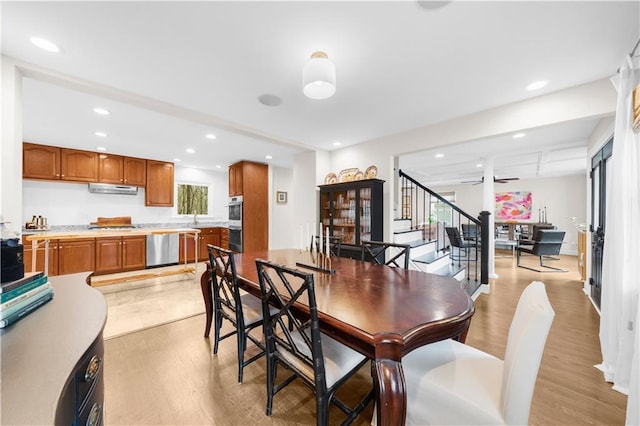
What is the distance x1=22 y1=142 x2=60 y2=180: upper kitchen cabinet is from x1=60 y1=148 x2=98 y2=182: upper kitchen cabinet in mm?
74

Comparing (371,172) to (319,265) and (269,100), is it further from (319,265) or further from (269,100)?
(319,265)

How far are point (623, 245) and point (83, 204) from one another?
764 cm

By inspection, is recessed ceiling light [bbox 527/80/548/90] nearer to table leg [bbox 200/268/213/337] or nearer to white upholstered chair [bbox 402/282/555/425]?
white upholstered chair [bbox 402/282/555/425]

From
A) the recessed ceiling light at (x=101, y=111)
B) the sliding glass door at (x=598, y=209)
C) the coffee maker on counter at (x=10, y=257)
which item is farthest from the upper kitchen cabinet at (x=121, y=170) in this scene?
the sliding glass door at (x=598, y=209)

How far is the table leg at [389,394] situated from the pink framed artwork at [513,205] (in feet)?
31.6

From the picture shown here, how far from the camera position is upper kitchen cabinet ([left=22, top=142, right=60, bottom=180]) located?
13.6 ft

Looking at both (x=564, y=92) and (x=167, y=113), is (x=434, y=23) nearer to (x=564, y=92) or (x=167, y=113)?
(x=564, y=92)

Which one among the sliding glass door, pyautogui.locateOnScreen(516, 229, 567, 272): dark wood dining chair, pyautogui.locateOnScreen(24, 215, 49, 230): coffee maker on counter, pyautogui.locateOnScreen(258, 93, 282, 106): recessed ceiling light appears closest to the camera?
pyautogui.locateOnScreen(258, 93, 282, 106): recessed ceiling light

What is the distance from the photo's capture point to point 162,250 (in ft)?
17.0

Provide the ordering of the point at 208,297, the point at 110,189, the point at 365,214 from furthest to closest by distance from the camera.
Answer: the point at 110,189 → the point at 365,214 → the point at 208,297

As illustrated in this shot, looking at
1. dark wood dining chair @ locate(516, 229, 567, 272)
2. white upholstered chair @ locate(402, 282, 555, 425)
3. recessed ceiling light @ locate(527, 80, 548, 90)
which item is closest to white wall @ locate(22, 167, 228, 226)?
white upholstered chair @ locate(402, 282, 555, 425)

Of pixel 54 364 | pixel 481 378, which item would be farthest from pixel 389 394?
pixel 54 364

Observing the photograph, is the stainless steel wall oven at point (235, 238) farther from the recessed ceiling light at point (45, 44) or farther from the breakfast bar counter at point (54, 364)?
the breakfast bar counter at point (54, 364)

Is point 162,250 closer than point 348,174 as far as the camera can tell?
No
